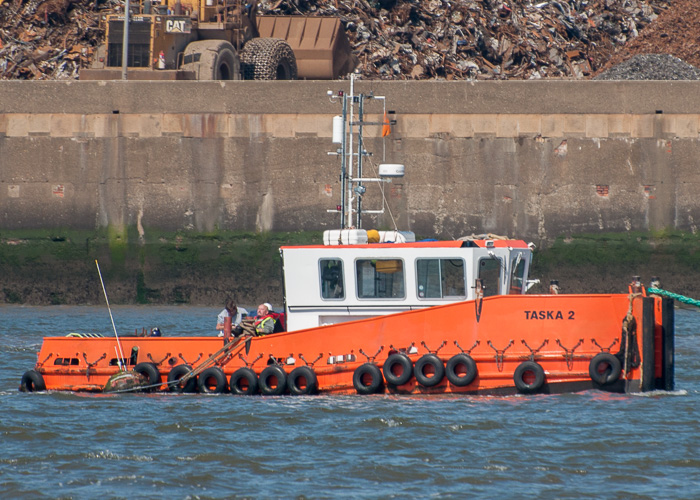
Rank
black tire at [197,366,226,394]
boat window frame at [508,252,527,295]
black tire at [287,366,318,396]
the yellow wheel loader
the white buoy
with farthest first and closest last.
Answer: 1. the yellow wheel loader
2. the white buoy
3. black tire at [197,366,226,394]
4. boat window frame at [508,252,527,295]
5. black tire at [287,366,318,396]

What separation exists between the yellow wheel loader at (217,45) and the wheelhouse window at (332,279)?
1167cm

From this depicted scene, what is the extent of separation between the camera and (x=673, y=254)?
20.2m

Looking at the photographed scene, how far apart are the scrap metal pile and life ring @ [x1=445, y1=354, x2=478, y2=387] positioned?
17.6 m

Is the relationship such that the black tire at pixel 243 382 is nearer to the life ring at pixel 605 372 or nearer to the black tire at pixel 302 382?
the black tire at pixel 302 382

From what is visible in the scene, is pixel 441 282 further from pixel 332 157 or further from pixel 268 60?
pixel 268 60

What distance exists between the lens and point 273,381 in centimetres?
1188

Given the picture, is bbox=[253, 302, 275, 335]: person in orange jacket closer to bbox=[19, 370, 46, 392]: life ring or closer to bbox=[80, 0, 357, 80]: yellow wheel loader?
bbox=[19, 370, 46, 392]: life ring

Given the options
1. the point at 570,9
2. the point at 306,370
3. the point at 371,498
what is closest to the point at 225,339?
the point at 306,370

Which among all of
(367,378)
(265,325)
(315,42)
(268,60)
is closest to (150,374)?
(265,325)

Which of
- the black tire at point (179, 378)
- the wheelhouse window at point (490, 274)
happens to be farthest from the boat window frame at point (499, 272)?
the black tire at point (179, 378)

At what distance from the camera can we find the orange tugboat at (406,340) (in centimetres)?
1095

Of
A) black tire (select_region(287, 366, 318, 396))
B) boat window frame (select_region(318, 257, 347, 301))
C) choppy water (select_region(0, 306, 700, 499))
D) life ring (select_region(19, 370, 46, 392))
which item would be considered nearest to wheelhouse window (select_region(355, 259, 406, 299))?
boat window frame (select_region(318, 257, 347, 301))

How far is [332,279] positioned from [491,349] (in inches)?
80.3

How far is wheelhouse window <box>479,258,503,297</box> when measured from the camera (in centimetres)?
1173
